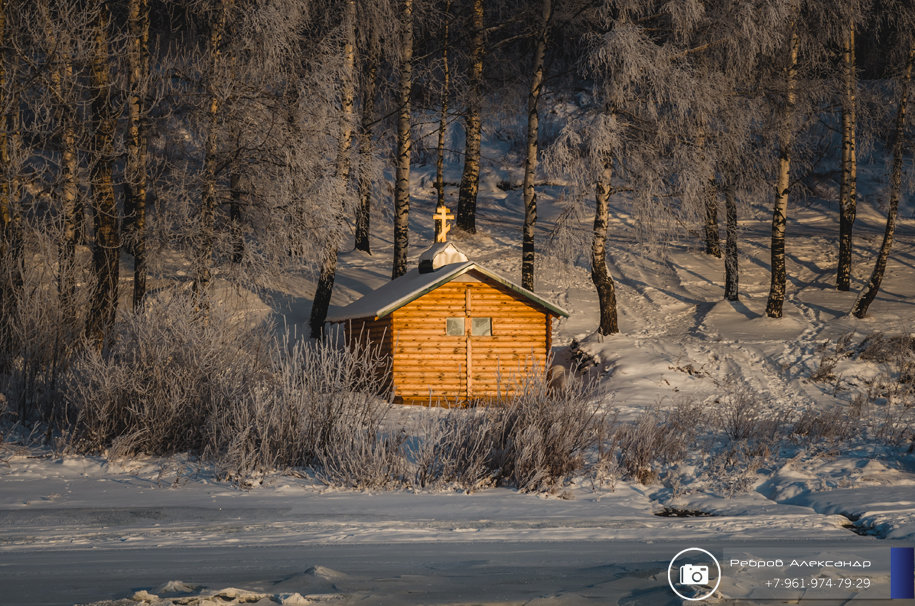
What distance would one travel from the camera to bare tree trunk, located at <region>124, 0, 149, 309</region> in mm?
16281

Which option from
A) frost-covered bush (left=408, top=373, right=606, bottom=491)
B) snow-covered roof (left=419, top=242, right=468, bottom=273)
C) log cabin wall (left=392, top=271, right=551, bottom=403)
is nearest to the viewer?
frost-covered bush (left=408, top=373, right=606, bottom=491)

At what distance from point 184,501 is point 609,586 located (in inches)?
177

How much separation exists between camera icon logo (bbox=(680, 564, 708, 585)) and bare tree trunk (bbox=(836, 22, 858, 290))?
68.6 feet

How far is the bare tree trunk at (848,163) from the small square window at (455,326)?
12280 millimetres

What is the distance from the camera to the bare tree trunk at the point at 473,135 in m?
26.8

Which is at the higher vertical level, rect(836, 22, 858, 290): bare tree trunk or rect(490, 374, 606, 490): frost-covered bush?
rect(836, 22, 858, 290): bare tree trunk

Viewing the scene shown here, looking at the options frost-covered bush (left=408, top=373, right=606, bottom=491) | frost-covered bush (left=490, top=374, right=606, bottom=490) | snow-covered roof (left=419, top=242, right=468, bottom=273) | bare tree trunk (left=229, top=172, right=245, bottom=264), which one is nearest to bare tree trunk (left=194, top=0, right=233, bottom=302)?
bare tree trunk (left=229, top=172, right=245, bottom=264)

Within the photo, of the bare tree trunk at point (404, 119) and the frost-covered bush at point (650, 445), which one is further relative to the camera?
the bare tree trunk at point (404, 119)

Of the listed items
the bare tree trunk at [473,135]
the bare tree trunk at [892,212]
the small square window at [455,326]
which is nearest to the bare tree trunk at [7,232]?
the small square window at [455,326]

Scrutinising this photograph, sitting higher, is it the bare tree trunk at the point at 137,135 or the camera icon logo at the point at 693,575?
the bare tree trunk at the point at 137,135

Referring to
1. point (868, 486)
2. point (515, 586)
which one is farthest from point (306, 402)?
point (868, 486)

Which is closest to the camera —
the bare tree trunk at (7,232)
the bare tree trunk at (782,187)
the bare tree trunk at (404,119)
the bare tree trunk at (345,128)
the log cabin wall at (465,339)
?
the bare tree trunk at (7,232)

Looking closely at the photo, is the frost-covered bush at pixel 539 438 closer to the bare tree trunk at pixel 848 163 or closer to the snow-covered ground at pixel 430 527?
the snow-covered ground at pixel 430 527

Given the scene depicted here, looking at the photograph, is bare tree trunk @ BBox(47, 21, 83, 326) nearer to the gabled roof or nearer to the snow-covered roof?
the gabled roof
